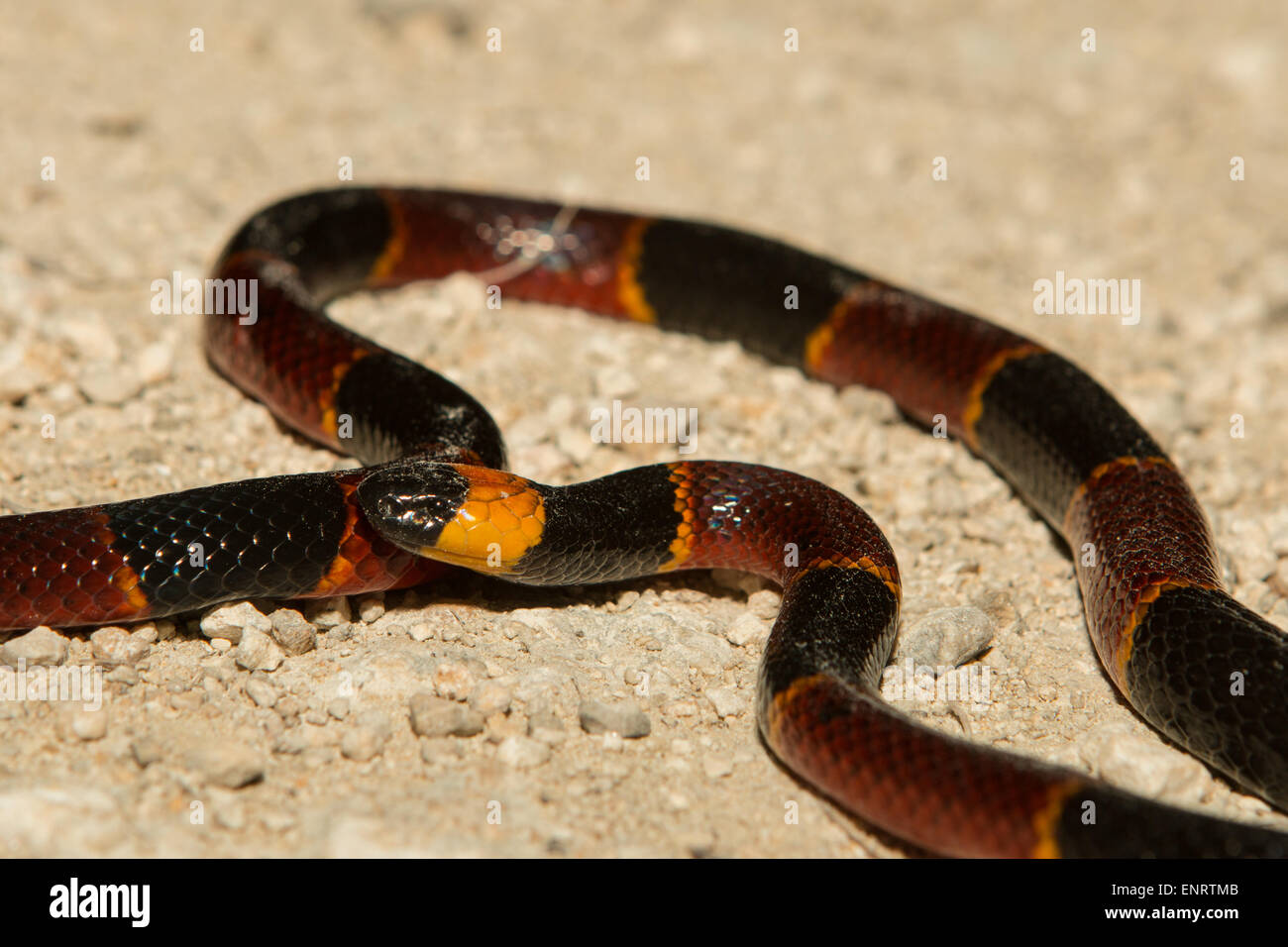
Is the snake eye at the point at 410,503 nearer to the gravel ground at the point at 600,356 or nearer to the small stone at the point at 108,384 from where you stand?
the gravel ground at the point at 600,356

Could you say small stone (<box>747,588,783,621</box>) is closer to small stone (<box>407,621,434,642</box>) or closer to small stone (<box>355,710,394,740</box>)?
small stone (<box>407,621,434,642</box>)

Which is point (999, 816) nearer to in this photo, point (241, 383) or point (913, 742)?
point (913, 742)

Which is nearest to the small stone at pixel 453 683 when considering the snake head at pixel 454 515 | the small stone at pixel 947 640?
the snake head at pixel 454 515

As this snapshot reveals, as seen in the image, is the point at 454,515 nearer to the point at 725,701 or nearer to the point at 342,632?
the point at 342,632

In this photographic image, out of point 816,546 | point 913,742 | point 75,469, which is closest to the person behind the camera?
point 913,742

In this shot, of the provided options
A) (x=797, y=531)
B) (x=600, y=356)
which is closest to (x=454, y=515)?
(x=797, y=531)

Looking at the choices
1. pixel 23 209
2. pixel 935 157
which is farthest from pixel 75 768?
pixel 935 157

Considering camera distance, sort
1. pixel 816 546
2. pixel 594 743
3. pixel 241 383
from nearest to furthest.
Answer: pixel 594 743, pixel 816 546, pixel 241 383
